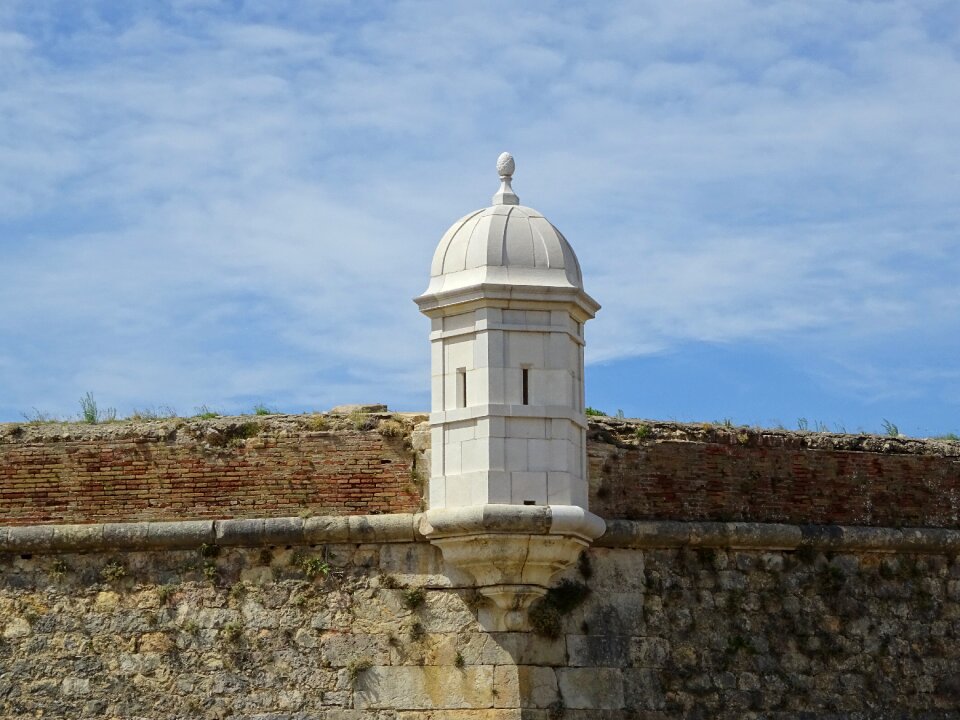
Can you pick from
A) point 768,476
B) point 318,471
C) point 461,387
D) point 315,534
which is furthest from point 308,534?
point 768,476

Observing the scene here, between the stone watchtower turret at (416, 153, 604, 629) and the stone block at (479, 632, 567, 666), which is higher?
the stone watchtower turret at (416, 153, 604, 629)

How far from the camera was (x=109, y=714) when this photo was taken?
48.8ft

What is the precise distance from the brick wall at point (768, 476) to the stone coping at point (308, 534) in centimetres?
25

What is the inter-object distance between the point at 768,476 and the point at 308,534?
3.90 meters

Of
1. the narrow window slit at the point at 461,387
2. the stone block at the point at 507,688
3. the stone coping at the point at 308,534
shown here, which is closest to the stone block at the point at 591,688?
the stone block at the point at 507,688

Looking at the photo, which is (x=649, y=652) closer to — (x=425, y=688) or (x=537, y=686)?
(x=537, y=686)

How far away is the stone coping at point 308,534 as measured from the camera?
1490cm

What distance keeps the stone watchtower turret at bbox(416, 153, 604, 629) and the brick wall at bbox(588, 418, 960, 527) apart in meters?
0.77

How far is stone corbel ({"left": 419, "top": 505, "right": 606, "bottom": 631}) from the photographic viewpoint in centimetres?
1420

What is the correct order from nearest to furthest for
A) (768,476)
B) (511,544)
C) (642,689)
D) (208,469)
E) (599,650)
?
(511,544) → (599,650) → (642,689) → (208,469) → (768,476)

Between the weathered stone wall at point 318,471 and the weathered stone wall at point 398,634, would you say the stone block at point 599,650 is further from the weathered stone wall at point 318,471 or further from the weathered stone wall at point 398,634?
the weathered stone wall at point 318,471

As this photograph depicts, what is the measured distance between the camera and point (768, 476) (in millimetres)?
16188

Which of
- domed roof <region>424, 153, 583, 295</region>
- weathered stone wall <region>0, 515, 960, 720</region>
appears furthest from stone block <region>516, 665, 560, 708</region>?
domed roof <region>424, 153, 583, 295</region>

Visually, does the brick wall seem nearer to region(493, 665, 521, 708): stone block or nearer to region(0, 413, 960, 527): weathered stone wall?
region(0, 413, 960, 527): weathered stone wall
